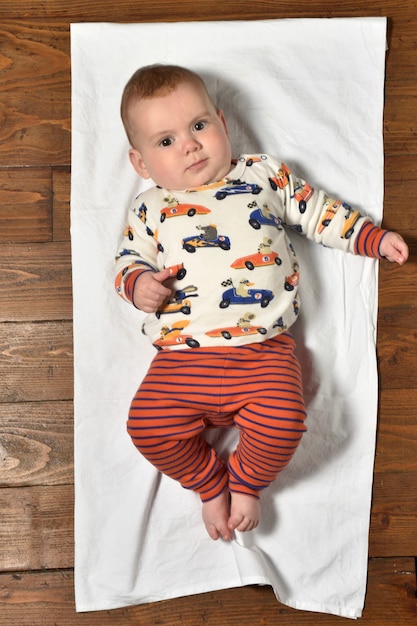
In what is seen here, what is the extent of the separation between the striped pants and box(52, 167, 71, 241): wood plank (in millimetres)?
287

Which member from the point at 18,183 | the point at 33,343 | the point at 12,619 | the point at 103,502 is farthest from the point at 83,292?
the point at 12,619

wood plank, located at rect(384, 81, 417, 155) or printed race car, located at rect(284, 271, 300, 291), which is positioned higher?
wood plank, located at rect(384, 81, 417, 155)

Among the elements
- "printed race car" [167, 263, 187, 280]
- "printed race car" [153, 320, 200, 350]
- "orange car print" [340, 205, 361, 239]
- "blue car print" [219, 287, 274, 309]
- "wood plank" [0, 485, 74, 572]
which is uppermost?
"orange car print" [340, 205, 361, 239]

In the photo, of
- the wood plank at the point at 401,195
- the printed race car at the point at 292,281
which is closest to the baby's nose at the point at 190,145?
the printed race car at the point at 292,281

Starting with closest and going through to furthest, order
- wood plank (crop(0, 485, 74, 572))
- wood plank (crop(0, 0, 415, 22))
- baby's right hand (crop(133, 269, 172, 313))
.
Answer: baby's right hand (crop(133, 269, 172, 313)) → wood plank (crop(0, 485, 74, 572)) → wood plank (crop(0, 0, 415, 22))

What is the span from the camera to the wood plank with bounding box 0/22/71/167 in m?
1.22

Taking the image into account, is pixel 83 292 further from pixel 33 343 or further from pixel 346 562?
pixel 346 562

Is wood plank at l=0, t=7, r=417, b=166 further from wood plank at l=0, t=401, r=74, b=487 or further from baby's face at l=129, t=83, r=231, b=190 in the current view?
wood plank at l=0, t=401, r=74, b=487

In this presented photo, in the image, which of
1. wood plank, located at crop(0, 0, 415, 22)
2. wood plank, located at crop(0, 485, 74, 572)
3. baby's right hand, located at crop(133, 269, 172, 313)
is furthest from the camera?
wood plank, located at crop(0, 0, 415, 22)

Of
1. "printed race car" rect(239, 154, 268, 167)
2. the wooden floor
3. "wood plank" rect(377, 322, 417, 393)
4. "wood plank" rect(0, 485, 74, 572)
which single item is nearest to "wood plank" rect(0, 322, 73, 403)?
the wooden floor

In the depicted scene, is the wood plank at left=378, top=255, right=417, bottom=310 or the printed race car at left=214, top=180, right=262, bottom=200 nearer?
the printed race car at left=214, top=180, right=262, bottom=200

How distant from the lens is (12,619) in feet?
3.66

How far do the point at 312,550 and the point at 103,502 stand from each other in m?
0.33

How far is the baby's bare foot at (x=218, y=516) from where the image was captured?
1095 mm
